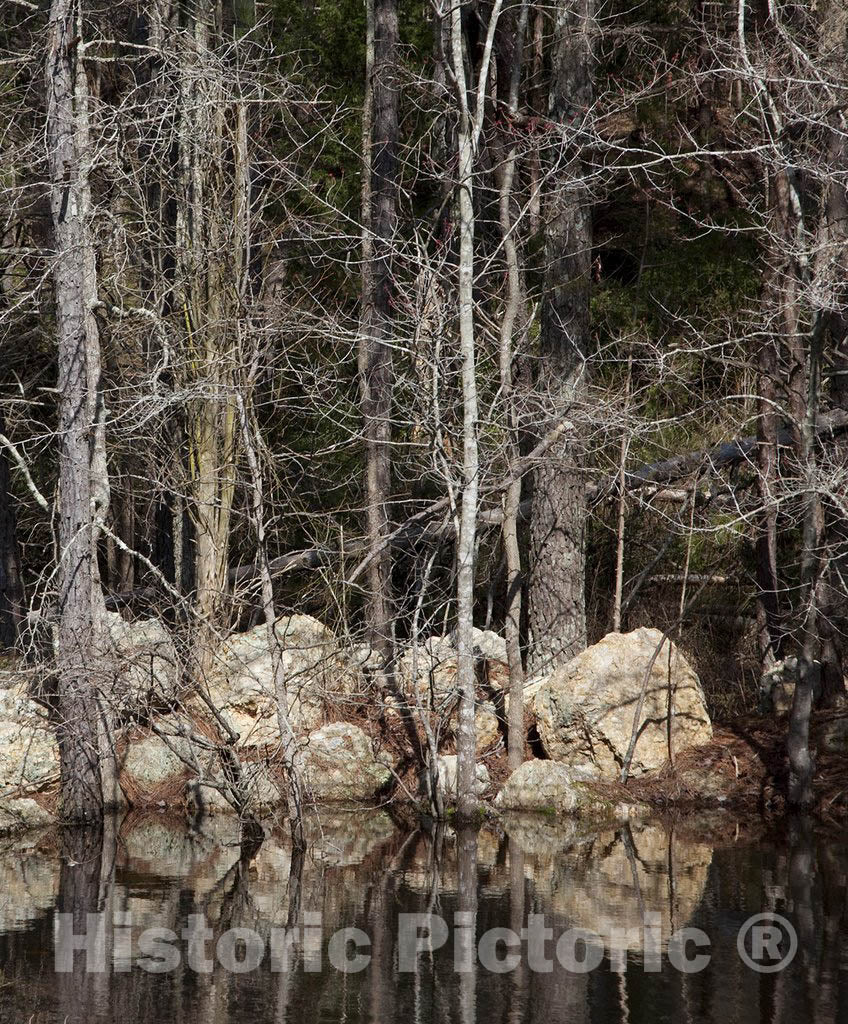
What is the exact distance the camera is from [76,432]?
41.8 ft

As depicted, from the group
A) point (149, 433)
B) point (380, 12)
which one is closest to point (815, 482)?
point (149, 433)

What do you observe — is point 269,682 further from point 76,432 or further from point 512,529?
point 76,432

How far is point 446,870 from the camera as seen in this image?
1114cm

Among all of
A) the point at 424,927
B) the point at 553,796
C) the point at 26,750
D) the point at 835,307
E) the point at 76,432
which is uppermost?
the point at 835,307

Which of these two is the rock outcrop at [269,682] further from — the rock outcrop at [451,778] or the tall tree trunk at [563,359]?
the tall tree trunk at [563,359]

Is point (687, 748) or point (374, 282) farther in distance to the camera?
point (374, 282)

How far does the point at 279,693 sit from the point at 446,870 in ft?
7.47

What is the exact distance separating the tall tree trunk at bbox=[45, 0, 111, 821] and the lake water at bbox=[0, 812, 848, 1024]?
3.40 ft

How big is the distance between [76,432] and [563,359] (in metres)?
6.11

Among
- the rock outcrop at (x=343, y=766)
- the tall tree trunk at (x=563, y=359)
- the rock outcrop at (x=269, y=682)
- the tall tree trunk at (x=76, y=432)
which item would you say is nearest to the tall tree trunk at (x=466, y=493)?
the rock outcrop at (x=343, y=766)

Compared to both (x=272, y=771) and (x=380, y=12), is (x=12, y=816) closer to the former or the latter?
(x=272, y=771)

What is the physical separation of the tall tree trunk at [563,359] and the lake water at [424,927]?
3465 millimetres

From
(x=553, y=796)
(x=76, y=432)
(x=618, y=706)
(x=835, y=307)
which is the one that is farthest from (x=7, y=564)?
(x=835, y=307)

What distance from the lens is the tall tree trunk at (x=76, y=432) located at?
12.5 metres
